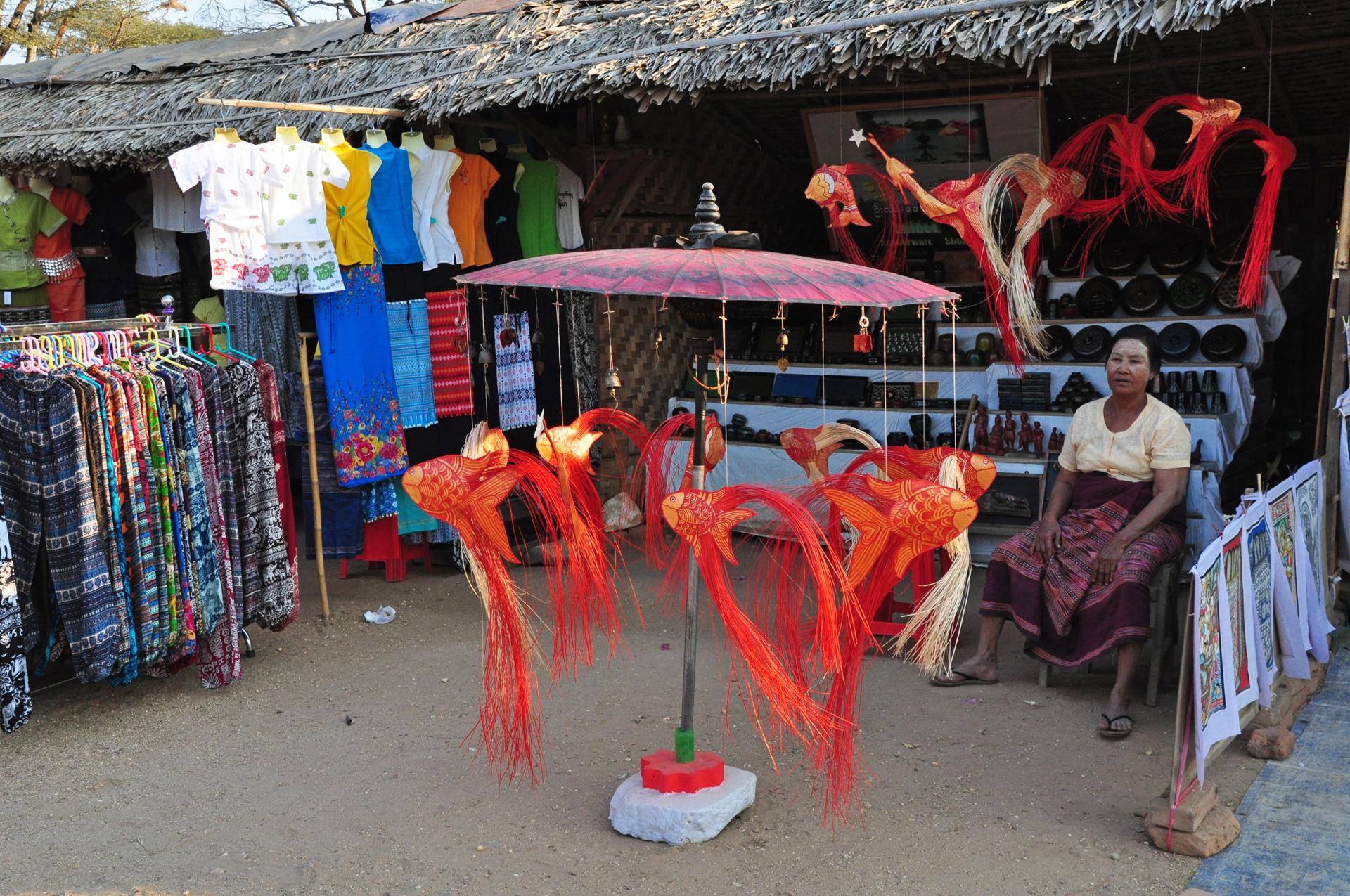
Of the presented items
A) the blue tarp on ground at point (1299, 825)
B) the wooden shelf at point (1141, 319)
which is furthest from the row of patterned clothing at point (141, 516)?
the wooden shelf at point (1141, 319)

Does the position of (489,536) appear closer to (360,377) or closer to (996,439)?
(360,377)

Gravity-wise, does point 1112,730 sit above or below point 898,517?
below

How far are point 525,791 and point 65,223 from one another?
5227 mm

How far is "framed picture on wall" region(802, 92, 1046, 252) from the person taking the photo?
594 cm

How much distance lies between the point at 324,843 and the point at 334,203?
3.04m

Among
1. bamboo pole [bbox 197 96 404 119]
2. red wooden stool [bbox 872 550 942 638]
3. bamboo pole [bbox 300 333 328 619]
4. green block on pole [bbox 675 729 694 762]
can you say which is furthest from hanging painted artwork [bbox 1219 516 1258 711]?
bamboo pole [bbox 197 96 404 119]

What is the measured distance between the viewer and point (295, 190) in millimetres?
4988

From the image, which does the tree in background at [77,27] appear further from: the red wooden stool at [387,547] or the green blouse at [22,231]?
the red wooden stool at [387,547]

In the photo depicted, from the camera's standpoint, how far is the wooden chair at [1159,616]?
13.4 feet

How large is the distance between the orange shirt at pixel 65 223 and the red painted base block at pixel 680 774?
18.0ft

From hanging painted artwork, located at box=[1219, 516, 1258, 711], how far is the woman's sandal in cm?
45

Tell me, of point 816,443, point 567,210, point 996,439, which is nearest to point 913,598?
point 996,439

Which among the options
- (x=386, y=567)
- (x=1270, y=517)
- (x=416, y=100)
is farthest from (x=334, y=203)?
(x=1270, y=517)

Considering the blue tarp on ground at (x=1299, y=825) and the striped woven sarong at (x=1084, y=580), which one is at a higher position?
the striped woven sarong at (x=1084, y=580)
